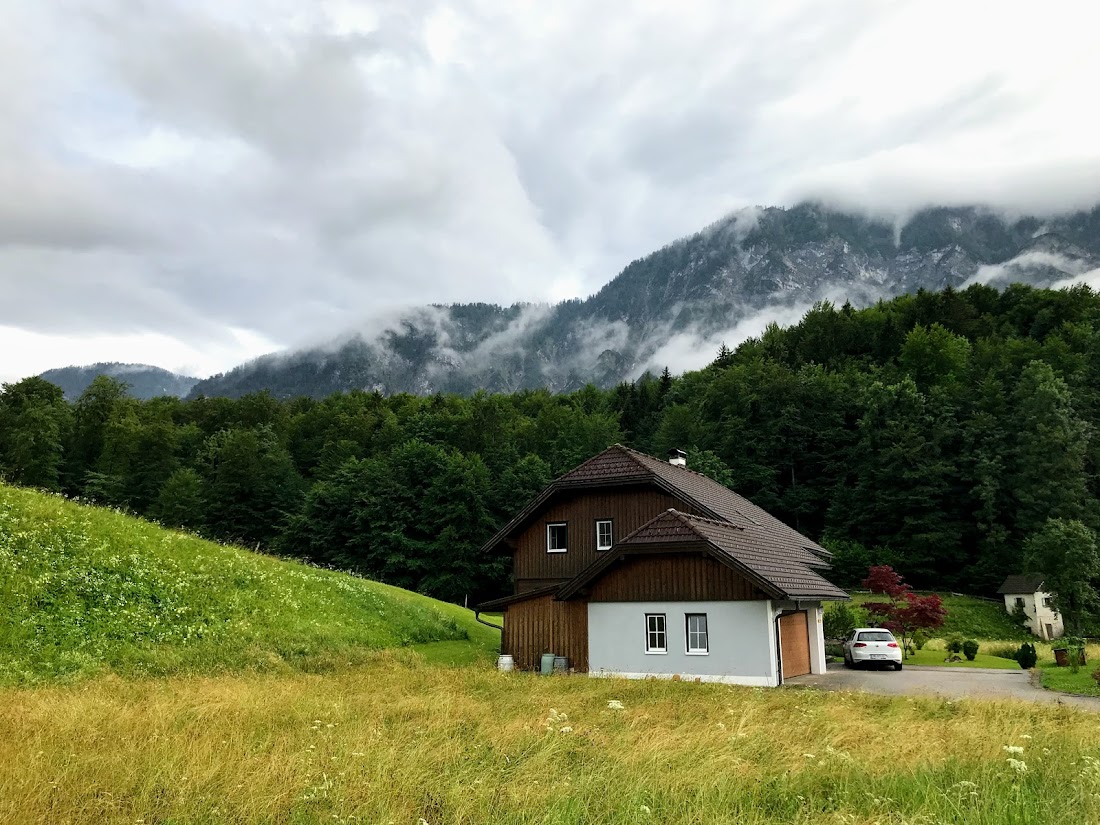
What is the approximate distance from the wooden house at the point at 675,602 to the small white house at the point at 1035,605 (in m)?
32.8

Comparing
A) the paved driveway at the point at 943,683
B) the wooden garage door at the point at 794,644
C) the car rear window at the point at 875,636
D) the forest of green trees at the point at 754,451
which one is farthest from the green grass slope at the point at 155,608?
the forest of green trees at the point at 754,451

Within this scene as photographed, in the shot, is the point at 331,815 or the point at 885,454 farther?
the point at 885,454

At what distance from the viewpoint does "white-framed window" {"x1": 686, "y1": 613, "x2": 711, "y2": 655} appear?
22000mm

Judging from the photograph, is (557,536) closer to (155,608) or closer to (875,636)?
(875,636)

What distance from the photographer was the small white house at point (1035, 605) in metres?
50.0

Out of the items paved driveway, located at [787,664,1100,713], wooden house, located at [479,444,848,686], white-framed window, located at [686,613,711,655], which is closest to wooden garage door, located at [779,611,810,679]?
wooden house, located at [479,444,848,686]

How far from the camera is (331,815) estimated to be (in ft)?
20.8

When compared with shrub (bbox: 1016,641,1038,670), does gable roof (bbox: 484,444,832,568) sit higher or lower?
higher

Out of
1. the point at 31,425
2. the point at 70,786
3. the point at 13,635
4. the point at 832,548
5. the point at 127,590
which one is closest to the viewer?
the point at 70,786

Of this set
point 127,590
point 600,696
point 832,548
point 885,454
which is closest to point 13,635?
point 127,590

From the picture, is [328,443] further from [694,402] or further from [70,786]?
[70,786]

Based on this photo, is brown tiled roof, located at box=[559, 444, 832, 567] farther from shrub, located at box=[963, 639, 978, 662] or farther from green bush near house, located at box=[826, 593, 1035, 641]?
green bush near house, located at box=[826, 593, 1035, 641]

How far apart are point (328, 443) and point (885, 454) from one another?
199 feet

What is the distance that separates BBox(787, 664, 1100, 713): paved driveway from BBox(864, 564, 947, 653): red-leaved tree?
6722 mm
